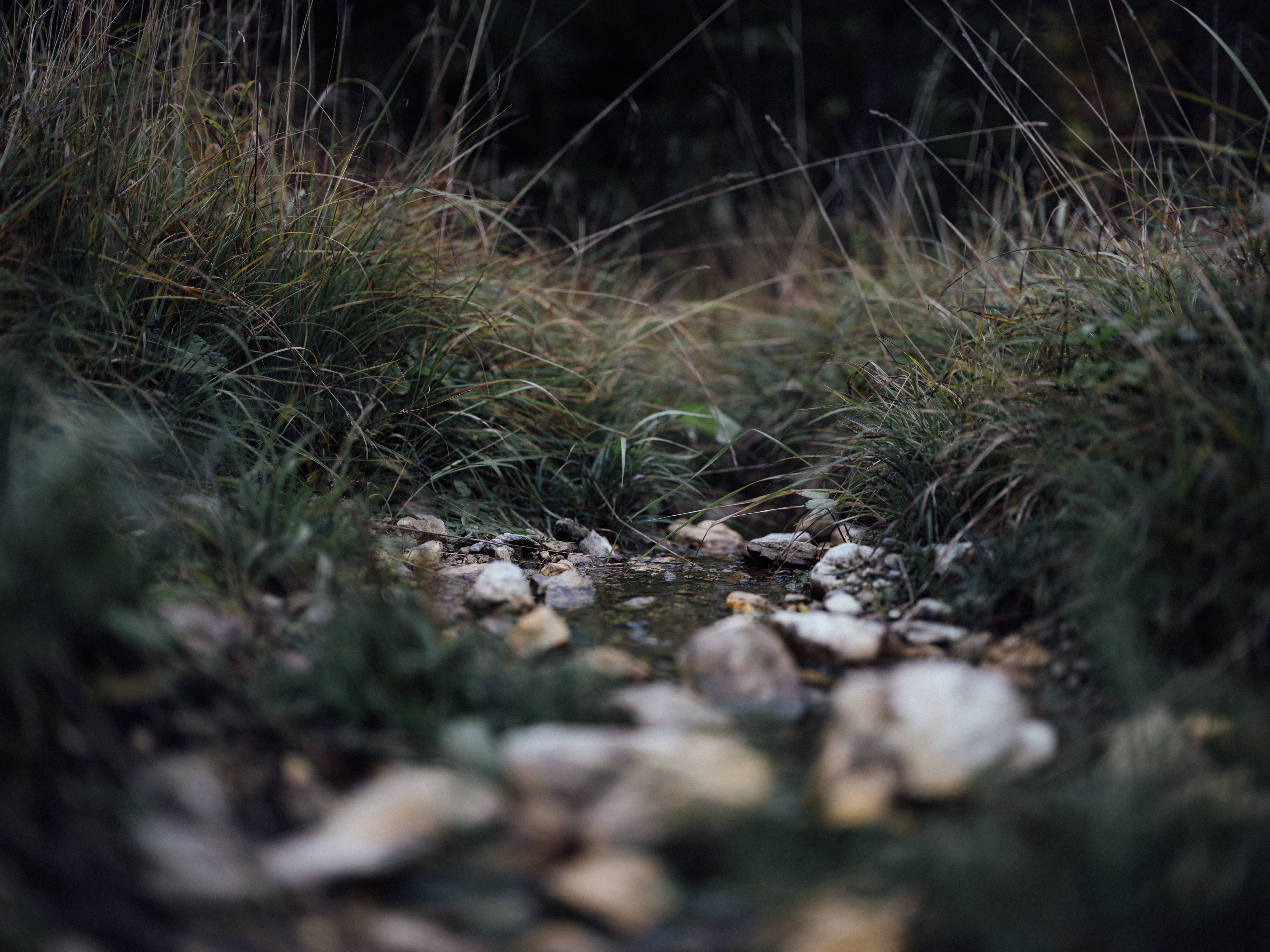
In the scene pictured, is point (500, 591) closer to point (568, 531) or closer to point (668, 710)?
point (668, 710)

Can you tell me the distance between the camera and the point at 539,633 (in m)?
1.31

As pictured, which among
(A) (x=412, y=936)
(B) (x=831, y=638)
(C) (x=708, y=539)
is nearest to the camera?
(A) (x=412, y=936)

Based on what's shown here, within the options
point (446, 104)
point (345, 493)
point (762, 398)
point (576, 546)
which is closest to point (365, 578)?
point (345, 493)

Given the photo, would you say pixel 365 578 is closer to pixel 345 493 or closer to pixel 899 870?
pixel 345 493

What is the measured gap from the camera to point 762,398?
2824 mm

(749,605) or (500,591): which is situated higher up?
(500,591)

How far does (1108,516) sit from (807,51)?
6704 mm

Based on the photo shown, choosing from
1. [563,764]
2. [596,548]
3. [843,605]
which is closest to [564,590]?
[596,548]

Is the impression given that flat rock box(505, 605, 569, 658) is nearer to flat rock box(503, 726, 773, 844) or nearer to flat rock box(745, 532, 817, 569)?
flat rock box(503, 726, 773, 844)

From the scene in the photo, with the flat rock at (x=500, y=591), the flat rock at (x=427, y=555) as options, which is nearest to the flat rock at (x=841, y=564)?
the flat rock at (x=500, y=591)

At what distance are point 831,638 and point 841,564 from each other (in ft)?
1.31

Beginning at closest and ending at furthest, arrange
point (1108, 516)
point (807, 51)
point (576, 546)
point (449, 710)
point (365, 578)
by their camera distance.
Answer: point (449, 710)
point (1108, 516)
point (365, 578)
point (576, 546)
point (807, 51)

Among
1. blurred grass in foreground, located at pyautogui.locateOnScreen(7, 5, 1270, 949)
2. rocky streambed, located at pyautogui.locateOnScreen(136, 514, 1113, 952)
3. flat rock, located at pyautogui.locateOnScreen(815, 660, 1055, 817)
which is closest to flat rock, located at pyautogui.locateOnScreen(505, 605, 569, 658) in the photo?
rocky streambed, located at pyautogui.locateOnScreen(136, 514, 1113, 952)

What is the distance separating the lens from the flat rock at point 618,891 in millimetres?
803
